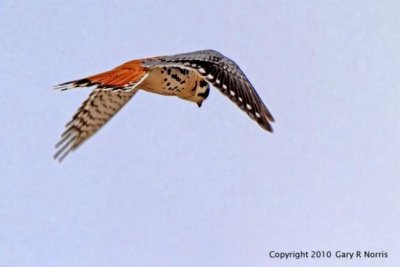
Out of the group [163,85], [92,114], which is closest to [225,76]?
[163,85]

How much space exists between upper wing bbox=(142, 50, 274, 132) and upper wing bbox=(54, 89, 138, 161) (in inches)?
12.3

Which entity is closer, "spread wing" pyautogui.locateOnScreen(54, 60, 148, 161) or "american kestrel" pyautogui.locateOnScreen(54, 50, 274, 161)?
"american kestrel" pyautogui.locateOnScreen(54, 50, 274, 161)

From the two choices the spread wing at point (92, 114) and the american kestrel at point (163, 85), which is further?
the spread wing at point (92, 114)

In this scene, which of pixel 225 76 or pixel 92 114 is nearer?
pixel 225 76

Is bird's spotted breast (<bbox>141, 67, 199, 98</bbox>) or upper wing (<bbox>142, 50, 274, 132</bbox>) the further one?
bird's spotted breast (<bbox>141, 67, 199, 98</bbox>)

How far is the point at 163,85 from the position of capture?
2986 mm

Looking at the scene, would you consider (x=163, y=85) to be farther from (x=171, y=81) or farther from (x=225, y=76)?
(x=225, y=76)

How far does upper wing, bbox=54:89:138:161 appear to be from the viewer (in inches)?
122

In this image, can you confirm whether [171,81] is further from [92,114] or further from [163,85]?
[92,114]

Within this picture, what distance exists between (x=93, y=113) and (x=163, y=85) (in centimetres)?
33

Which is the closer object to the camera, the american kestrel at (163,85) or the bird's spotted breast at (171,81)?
the american kestrel at (163,85)

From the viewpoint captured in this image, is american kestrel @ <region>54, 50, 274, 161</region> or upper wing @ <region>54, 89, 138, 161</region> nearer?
american kestrel @ <region>54, 50, 274, 161</region>

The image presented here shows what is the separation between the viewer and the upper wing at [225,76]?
261 cm

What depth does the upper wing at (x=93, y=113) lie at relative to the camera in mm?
3094
